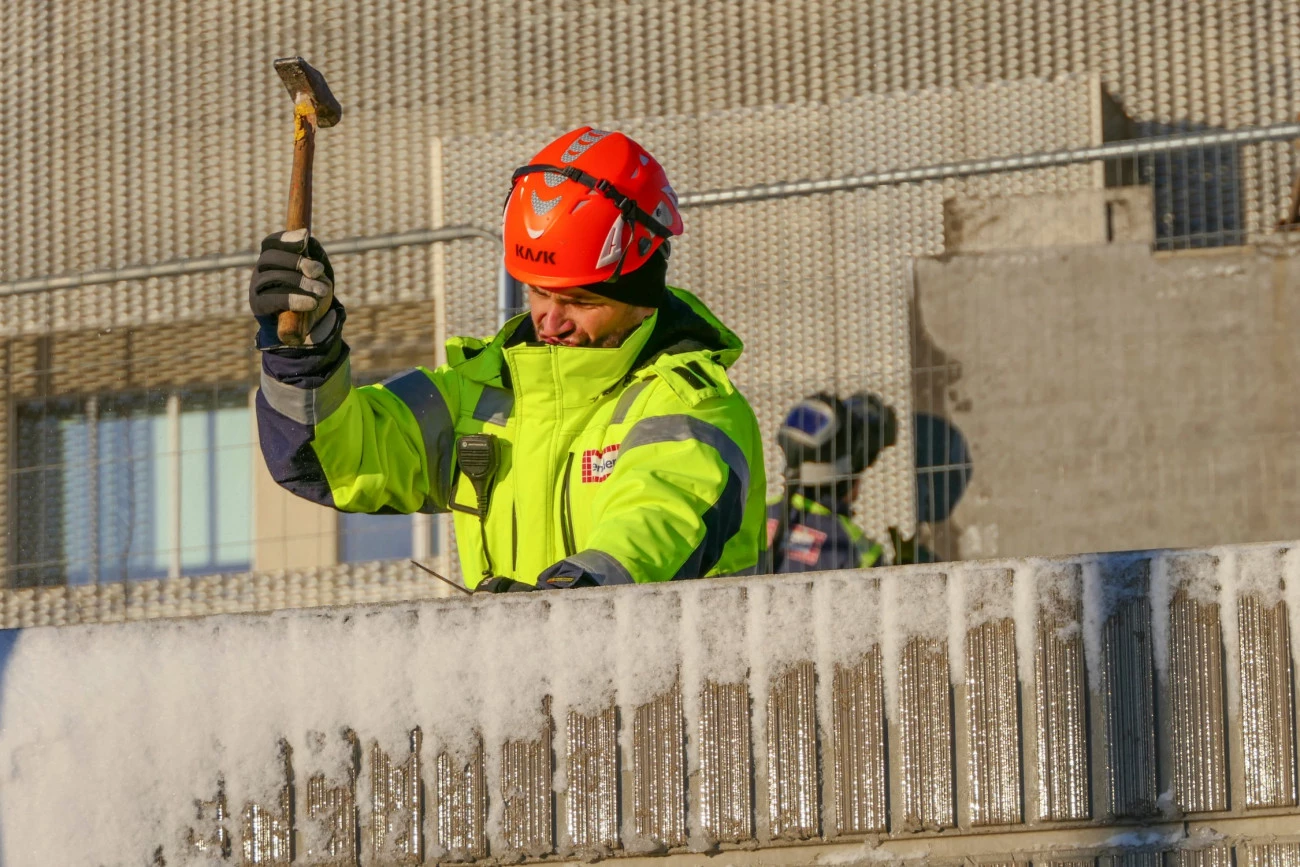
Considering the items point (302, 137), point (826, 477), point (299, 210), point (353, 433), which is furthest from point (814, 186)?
point (299, 210)

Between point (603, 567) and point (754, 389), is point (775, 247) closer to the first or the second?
point (754, 389)

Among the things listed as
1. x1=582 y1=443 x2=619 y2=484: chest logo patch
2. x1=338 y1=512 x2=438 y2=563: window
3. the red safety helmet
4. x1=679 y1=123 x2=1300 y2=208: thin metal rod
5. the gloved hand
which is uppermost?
x1=679 y1=123 x2=1300 y2=208: thin metal rod

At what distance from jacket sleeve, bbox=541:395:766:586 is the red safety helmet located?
0.34 metres

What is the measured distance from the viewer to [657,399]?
397 centimetres

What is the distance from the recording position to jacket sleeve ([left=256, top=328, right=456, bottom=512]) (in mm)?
3783

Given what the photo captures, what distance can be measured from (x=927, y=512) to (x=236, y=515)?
2335 mm

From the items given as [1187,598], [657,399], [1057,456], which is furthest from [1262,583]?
[1057,456]

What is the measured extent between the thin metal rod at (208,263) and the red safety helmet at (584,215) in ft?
8.87

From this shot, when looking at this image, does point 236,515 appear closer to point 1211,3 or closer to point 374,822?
point 1211,3

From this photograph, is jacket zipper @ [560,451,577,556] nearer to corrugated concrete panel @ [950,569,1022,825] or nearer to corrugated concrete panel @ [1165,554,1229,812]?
corrugated concrete panel @ [950,569,1022,825]

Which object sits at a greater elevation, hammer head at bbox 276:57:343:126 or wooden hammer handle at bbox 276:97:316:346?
hammer head at bbox 276:57:343:126

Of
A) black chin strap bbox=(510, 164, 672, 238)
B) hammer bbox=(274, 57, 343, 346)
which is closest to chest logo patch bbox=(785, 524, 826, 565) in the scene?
black chin strap bbox=(510, 164, 672, 238)

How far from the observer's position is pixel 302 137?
3768mm

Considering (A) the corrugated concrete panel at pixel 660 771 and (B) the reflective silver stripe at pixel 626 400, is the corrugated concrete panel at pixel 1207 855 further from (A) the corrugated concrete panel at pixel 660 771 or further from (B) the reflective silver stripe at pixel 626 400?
(B) the reflective silver stripe at pixel 626 400
